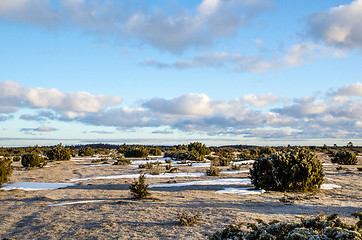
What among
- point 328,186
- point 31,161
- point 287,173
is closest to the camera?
point 287,173

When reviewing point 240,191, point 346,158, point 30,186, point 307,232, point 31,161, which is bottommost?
point 30,186

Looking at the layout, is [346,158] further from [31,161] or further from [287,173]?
[31,161]

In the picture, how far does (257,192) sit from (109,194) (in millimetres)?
6156

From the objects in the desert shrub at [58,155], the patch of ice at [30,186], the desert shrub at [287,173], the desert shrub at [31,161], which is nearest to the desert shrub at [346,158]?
the desert shrub at [287,173]

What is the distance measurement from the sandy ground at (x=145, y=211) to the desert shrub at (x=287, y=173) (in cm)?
Result: 55

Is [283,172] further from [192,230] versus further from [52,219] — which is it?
[52,219]

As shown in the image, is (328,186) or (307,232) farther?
(328,186)

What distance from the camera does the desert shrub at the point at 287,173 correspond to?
11.8 meters

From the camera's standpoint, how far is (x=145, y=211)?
27.2 feet

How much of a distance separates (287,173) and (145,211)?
6.57 m

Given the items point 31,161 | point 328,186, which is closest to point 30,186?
point 31,161

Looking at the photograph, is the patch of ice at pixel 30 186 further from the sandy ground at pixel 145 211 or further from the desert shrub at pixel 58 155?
the desert shrub at pixel 58 155

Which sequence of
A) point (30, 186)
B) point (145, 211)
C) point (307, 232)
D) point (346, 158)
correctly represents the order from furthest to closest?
point (346, 158) < point (30, 186) < point (145, 211) < point (307, 232)

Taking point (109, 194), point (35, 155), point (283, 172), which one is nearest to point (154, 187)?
point (109, 194)
